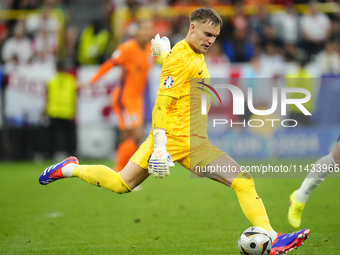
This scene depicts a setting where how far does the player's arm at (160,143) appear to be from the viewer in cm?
391

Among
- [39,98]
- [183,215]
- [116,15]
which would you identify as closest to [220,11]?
[116,15]

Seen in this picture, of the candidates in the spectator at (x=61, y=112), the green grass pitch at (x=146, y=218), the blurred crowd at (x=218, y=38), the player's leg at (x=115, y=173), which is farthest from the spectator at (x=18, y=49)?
the player's leg at (x=115, y=173)

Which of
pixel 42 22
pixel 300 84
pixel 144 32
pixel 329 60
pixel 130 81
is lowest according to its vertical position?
pixel 300 84

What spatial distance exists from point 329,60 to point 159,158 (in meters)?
11.0

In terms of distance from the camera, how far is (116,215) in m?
6.23

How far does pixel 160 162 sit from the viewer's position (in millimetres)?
3902

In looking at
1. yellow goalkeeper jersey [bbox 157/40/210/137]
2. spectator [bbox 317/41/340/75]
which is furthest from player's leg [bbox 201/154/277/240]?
spectator [bbox 317/41/340/75]

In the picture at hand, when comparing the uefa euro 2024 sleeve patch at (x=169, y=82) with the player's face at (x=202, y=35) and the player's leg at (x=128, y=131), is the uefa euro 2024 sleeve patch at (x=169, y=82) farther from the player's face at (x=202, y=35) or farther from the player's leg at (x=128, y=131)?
the player's leg at (x=128, y=131)

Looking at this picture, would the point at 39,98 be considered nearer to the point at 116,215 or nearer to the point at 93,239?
the point at 116,215

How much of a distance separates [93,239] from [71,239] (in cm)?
24

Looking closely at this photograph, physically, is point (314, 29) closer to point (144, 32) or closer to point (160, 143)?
point (144, 32)

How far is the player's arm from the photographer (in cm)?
391

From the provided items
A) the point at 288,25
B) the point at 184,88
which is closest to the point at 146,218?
the point at 184,88

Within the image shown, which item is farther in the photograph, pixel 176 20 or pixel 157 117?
pixel 176 20
